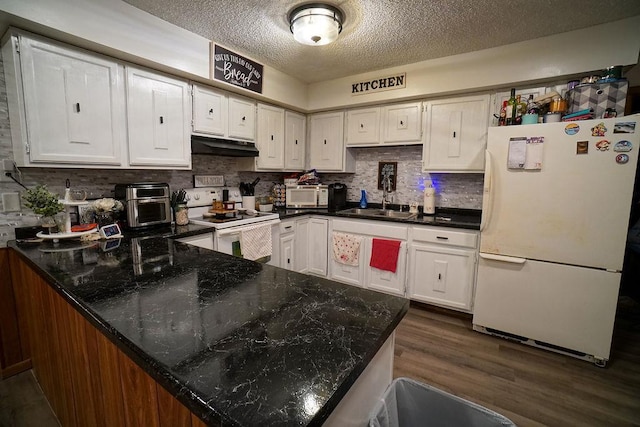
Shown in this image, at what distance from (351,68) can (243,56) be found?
1.11 meters

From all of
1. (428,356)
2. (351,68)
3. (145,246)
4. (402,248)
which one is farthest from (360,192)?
(145,246)

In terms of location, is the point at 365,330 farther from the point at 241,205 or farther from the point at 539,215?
the point at 241,205

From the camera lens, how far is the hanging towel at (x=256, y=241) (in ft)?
8.14

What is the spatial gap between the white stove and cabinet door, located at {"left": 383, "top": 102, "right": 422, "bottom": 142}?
1.55m

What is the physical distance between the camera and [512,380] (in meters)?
1.85

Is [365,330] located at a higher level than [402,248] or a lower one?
higher

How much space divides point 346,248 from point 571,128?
6.88ft

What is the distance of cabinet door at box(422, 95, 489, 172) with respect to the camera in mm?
2615

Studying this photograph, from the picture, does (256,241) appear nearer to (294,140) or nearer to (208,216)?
(208,216)

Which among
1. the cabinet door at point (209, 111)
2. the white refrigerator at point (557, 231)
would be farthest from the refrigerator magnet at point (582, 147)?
the cabinet door at point (209, 111)

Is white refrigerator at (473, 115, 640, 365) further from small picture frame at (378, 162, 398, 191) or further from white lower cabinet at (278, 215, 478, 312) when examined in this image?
small picture frame at (378, 162, 398, 191)

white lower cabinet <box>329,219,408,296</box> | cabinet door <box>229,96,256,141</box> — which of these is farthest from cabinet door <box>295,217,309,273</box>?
cabinet door <box>229,96,256,141</box>

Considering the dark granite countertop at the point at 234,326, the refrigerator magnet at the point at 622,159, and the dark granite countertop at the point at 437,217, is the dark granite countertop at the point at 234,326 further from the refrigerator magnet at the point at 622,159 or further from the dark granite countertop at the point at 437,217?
the refrigerator magnet at the point at 622,159

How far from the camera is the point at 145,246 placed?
166cm
